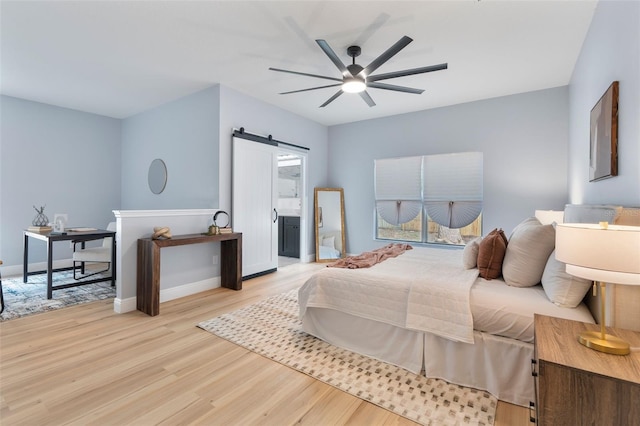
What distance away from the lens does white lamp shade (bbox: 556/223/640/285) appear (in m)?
1.05

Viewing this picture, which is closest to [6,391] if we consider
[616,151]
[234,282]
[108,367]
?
[108,367]

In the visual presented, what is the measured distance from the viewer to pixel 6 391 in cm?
191

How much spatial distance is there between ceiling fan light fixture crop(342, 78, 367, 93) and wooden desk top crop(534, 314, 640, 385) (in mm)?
2506

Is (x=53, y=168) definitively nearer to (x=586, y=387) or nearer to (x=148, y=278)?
(x=148, y=278)

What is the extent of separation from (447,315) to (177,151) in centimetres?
459

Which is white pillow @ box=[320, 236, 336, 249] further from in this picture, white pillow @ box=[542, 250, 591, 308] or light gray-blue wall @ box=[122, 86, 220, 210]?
white pillow @ box=[542, 250, 591, 308]

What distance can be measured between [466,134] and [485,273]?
336cm

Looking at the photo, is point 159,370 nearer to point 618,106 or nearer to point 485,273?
point 485,273

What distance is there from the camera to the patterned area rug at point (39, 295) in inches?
129

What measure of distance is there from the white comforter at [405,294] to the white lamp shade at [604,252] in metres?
0.86

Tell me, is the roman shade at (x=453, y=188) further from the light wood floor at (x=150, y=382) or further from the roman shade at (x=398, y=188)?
the light wood floor at (x=150, y=382)

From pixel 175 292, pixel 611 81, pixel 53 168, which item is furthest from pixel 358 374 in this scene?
pixel 53 168

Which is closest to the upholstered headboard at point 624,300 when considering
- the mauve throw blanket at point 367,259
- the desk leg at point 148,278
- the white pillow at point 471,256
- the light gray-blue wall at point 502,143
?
the white pillow at point 471,256

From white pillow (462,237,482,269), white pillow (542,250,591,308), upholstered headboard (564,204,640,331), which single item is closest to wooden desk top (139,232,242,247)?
white pillow (462,237,482,269)
